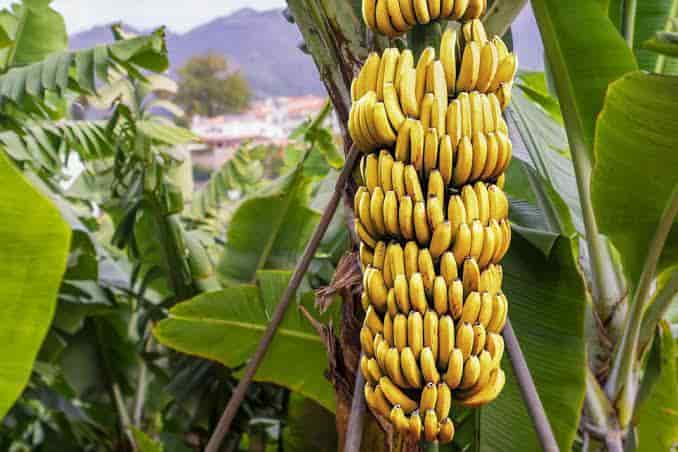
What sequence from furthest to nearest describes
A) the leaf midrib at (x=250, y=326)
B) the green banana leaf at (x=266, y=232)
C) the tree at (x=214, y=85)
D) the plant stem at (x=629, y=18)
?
the tree at (x=214, y=85) → the green banana leaf at (x=266, y=232) → the leaf midrib at (x=250, y=326) → the plant stem at (x=629, y=18)

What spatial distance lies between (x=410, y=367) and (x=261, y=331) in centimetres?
61

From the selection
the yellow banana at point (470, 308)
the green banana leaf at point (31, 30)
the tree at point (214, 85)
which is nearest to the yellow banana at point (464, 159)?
the yellow banana at point (470, 308)

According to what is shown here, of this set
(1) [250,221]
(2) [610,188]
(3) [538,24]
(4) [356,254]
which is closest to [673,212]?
(2) [610,188]

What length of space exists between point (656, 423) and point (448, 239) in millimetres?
713

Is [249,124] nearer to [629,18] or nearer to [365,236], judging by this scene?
[629,18]

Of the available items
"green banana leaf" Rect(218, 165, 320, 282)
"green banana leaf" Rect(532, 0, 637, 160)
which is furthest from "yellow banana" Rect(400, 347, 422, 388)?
"green banana leaf" Rect(218, 165, 320, 282)

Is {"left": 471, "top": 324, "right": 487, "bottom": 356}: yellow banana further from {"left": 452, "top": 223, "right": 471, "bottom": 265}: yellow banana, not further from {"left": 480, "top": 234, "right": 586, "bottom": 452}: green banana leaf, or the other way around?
{"left": 480, "top": 234, "right": 586, "bottom": 452}: green banana leaf

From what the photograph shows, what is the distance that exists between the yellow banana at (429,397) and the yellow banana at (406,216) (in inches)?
5.1

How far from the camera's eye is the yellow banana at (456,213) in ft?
1.77

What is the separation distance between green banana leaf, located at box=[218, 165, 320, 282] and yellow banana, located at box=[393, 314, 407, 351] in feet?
2.84

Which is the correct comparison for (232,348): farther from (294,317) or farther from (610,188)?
(610,188)

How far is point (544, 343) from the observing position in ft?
2.92

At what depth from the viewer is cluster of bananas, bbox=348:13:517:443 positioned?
53cm

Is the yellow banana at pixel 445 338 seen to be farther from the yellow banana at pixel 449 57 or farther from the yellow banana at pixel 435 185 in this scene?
the yellow banana at pixel 449 57
